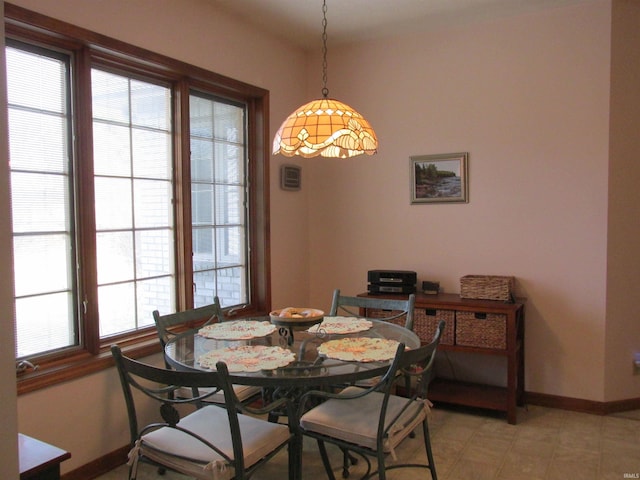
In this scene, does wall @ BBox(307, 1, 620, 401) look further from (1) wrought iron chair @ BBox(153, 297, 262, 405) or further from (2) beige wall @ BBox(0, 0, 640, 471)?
(1) wrought iron chair @ BBox(153, 297, 262, 405)

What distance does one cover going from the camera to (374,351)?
2174 millimetres

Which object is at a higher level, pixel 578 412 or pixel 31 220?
pixel 31 220

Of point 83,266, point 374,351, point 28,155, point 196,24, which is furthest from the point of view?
point 196,24

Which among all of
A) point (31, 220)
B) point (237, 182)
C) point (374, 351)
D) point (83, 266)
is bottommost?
point (374, 351)

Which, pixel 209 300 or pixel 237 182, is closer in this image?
pixel 209 300

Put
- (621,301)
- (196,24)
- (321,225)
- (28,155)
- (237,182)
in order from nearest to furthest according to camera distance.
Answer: (28,155) → (196,24) → (621,301) → (237,182) → (321,225)

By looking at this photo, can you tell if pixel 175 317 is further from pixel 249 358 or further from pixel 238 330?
pixel 249 358

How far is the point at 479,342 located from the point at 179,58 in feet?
8.34

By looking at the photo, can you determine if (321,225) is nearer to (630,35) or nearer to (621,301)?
(621,301)

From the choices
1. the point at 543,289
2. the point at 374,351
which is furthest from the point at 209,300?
the point at 543,289

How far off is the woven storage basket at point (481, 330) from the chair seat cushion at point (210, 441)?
1.62 m

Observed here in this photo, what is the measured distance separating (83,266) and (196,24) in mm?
1619

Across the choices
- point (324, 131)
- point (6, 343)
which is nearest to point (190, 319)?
point (324, 131)

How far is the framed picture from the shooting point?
363 cm
